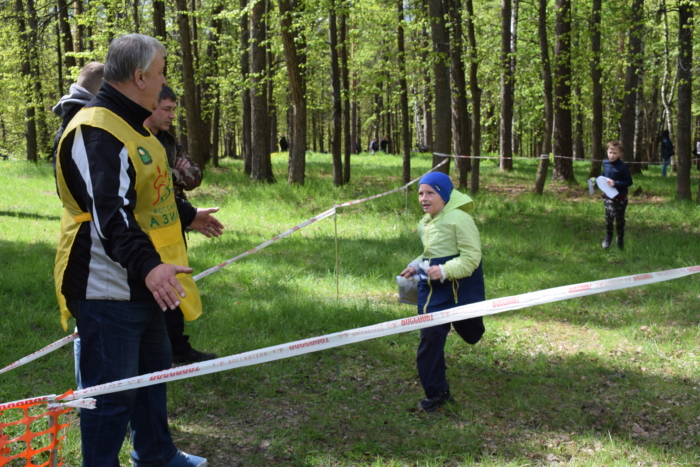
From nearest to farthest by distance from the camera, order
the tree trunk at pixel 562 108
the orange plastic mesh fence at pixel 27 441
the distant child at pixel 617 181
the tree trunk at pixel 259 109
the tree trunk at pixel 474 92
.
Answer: the orange plastic mesh fence at pixel 27 441, the distant child at pixel 617 181, the tree trunk at pixel 474 92, the tree trunk at pixel 562 108, the tree trunk at pixel 259 109

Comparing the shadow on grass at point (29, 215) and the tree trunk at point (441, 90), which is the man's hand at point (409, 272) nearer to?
the tree trunk at point (441, 90)

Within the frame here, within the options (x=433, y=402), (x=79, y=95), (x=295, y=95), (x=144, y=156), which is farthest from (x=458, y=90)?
(x=144, y=156)

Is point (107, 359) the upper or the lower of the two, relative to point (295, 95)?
lower

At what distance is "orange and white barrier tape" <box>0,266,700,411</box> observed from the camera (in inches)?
107

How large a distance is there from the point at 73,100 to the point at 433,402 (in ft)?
10.1

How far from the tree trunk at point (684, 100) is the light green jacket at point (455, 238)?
1000 cm

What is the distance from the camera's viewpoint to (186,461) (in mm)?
3406

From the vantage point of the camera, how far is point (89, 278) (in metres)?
2.62

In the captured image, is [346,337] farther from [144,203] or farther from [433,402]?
[433,402]

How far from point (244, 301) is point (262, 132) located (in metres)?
10.2

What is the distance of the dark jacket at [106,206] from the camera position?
245 centimetres

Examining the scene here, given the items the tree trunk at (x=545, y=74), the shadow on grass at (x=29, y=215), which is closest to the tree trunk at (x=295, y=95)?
the tree trunk at (x=545, y=74)

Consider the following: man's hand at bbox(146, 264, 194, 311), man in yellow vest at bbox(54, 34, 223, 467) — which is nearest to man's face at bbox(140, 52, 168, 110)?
man in yellow vest at bbox(54, 34, 223, 467)

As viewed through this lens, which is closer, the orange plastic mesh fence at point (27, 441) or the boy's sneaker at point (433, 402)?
the orange plastic mesh fence at point (27, 441)
